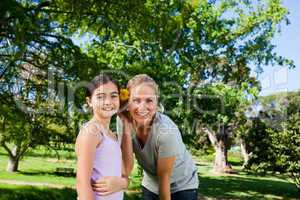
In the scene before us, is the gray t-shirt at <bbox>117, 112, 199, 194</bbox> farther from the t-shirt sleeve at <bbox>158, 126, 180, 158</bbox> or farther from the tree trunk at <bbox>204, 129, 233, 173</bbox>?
the tree trunk at <bbox>204, 129, 233, 173</bbox>

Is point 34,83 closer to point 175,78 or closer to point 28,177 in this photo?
point 175,78

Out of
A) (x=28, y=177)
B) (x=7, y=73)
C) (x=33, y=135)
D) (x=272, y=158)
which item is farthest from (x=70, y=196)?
(x=272, y=158)

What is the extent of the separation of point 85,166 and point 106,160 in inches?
8.0

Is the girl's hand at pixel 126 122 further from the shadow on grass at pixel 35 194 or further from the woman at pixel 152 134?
the shadow on grass at pixel 35 194

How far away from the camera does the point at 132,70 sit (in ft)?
39.0

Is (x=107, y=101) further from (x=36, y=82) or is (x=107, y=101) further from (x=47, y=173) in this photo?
(x=47, y=173)

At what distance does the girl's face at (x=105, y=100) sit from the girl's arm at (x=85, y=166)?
1.07 feet

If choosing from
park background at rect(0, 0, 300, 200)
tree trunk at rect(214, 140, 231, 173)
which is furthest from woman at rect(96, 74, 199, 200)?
tree trunk at rect(214, 140, 231, 173)

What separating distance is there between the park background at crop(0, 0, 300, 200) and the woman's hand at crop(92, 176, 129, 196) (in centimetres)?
529

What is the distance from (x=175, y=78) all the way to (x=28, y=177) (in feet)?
28.6

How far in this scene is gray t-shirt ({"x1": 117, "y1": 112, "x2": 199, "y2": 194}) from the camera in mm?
2938

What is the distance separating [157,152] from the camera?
2965 mm

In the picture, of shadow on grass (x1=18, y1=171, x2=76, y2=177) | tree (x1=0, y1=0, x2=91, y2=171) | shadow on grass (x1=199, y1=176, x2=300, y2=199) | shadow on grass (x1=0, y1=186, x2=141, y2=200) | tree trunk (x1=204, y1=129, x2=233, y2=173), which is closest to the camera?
tree (x1=0, y1=0, x2=91, y2=171)

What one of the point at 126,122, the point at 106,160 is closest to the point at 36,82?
the point at 126,122
